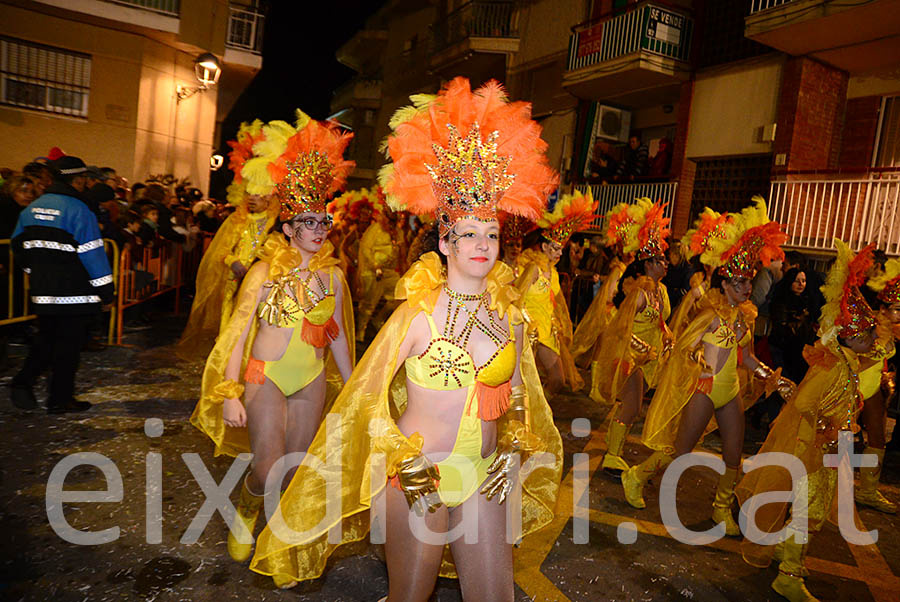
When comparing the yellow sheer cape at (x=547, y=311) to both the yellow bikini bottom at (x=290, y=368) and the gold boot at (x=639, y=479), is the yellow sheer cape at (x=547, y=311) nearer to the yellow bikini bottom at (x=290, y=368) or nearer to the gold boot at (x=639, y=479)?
the gold boot at (x=639, y=479)

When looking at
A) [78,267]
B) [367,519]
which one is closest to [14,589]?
[367,519]

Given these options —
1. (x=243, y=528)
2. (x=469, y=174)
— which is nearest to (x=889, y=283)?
(x=469, y=174)

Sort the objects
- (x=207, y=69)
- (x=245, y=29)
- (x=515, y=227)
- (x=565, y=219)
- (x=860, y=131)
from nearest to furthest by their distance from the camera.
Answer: (x=565, y=219) < (x=515, y=227) < (x=860, y=131) < (x=207, y=69) < (x=245, y=29)

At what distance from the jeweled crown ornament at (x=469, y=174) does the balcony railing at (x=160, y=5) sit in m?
14.6

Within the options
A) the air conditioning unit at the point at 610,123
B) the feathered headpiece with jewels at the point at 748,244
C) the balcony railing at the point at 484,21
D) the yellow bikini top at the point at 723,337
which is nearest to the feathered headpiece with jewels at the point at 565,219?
the feathered headpiece with jewels at the point at 748,244

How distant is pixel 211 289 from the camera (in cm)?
755

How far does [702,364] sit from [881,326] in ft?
6.76

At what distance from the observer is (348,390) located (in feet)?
8.94

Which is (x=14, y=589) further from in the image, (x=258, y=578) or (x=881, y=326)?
(x=881, y=326)

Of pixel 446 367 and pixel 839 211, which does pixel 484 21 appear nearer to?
pixel 839 211

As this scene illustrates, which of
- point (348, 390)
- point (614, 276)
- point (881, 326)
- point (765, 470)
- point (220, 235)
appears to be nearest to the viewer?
point (348, 390)

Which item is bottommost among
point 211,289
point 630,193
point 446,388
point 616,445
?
point 616,445

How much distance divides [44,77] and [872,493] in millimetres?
16789

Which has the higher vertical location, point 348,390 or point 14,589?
point 348,390
